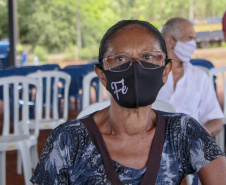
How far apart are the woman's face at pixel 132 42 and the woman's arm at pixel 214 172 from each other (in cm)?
43

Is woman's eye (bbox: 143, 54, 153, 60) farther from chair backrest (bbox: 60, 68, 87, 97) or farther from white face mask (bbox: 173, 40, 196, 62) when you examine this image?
chair backrest (bbox: 60, 68, 87, 97)

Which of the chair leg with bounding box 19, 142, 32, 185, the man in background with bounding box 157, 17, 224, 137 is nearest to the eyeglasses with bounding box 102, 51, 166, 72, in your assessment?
the man in background with bounding box 157, 17, 224, 137

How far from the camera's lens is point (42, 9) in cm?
3391

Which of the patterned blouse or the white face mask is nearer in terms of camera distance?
the patterned blouse

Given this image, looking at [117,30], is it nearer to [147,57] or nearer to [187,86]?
[147,57]

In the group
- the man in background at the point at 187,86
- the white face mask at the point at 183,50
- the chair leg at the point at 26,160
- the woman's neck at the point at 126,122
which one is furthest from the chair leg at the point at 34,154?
the woman's neck at the point at 126,122

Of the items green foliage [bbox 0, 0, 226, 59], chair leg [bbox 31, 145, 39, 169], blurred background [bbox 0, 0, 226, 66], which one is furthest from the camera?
green foliage [bbox 0, 0, 226, 59]

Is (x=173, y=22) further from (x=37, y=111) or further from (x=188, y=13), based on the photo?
(x=188, y=13)

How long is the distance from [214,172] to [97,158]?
0.40 m

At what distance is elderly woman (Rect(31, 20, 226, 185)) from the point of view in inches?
60.0

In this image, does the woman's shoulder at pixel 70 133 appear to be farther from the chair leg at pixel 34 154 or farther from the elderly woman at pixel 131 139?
the chair leg at pixel 34 154

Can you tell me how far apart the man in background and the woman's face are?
156cm

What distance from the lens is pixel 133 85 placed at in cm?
152

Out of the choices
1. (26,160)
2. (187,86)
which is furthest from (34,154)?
(187,86)
